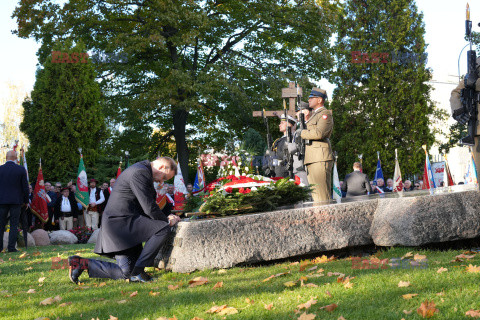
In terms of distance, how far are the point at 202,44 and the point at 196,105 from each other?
4.97 meters

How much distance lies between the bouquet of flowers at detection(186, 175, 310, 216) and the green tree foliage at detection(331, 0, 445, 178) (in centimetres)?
1878

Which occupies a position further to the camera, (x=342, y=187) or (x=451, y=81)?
(x=451, y=81)

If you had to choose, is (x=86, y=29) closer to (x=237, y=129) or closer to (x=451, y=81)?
(x=237, y=129)

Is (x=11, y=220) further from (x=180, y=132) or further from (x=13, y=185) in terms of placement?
(x=180, y=132)

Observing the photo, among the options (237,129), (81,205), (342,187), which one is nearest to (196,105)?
(237,129)

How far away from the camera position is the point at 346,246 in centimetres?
652

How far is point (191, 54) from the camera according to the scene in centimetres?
2767

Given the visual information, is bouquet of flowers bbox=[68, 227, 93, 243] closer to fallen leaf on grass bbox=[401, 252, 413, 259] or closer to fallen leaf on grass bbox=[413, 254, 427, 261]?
fallen leaf on grass bbox=[401, 252, 413, 259]

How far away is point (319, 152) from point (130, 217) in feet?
10.3

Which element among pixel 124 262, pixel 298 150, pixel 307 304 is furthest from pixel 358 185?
pixel 307 304

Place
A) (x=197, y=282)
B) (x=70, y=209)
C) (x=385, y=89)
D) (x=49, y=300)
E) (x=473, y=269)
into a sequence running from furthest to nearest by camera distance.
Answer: (x=385, y=89) < (x=70, y=209) < (x=197, y=282) < (x=49, y=300) < (x=473, y=269)

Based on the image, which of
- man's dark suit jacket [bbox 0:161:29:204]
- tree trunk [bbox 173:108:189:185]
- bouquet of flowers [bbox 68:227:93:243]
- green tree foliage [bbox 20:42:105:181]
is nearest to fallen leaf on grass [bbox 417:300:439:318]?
man's dark suit jacket [bbox 0:161:29:204]

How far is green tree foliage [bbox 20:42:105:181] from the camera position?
21.4 meters

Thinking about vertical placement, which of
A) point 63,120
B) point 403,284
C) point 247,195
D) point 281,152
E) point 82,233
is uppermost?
point 63,120
